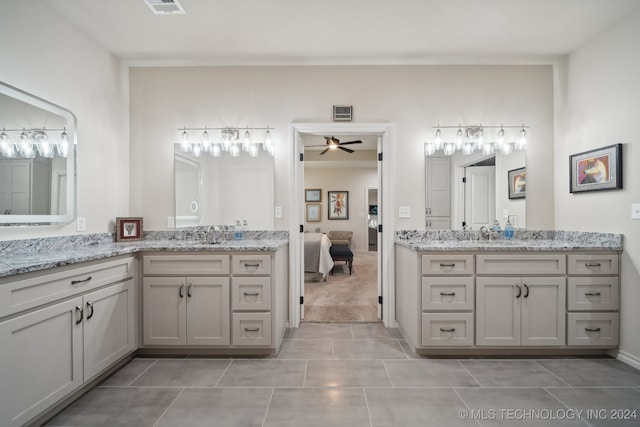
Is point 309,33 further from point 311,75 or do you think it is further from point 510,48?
point 510,48

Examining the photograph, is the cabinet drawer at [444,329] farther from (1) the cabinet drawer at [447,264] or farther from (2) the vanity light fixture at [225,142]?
(2) the vanity light fixture at [225,142]

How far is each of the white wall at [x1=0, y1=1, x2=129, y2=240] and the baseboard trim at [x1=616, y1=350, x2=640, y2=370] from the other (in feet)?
14.7

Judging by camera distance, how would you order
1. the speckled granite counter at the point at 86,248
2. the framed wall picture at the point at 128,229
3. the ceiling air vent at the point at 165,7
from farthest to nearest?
the framed wall picture at the point at 128,229, the ceiling air vent at the point at 165,7, the speckled granite counter at the point at 86,248

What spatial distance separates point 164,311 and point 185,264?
0.42m

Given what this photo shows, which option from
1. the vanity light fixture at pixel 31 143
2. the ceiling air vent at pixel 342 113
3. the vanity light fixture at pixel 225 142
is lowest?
the vanity light fixture at pixel 31 143

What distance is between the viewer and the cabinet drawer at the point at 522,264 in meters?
2.37

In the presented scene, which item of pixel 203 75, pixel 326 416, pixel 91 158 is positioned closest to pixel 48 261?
pixel 91 158

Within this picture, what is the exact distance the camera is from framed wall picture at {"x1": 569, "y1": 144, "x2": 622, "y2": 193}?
2367mm

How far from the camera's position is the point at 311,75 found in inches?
119

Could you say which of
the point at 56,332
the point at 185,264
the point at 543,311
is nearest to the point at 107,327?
the point at 56,332

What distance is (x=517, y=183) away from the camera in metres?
3.03

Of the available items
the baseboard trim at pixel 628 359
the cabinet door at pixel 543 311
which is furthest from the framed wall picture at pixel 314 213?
the baseboard trim at pixel 628 359

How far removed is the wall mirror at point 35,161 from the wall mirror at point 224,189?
0.88 meters

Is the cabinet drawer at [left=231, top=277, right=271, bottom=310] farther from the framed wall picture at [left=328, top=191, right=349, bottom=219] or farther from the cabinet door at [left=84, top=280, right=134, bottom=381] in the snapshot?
the framed wall picture at [left=328, top=191, right=349, bottom=219]
